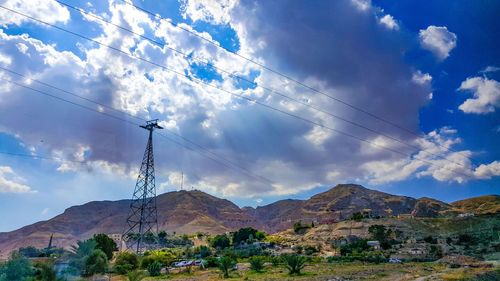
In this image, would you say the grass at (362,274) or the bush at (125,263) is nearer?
the grass at (362,274)

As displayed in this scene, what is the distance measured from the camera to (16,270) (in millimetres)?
26828

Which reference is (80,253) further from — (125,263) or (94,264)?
(125,263)

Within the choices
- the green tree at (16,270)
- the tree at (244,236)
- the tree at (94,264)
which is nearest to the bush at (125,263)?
the tree at (94,264)

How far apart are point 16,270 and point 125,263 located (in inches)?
861

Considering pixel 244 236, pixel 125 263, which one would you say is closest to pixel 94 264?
pixel 125 263

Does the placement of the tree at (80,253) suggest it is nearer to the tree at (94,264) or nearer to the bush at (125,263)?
the tree at (94,264)

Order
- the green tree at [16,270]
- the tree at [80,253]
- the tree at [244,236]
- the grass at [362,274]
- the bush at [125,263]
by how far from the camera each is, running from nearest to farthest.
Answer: the green tree at [16,270] → the grass at [362,274] → the tree at [80,253] → the bush at [125,263] → the tree at [244,236]

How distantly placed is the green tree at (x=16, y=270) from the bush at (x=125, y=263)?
55.5 feet

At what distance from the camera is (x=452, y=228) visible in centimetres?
9362

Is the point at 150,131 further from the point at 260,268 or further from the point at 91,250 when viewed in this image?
the point at 260,268

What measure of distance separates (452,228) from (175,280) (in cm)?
9167

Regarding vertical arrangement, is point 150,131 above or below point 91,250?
above

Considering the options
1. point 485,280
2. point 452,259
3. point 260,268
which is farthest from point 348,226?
point 485,280

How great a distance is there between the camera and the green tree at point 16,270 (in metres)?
26.0
